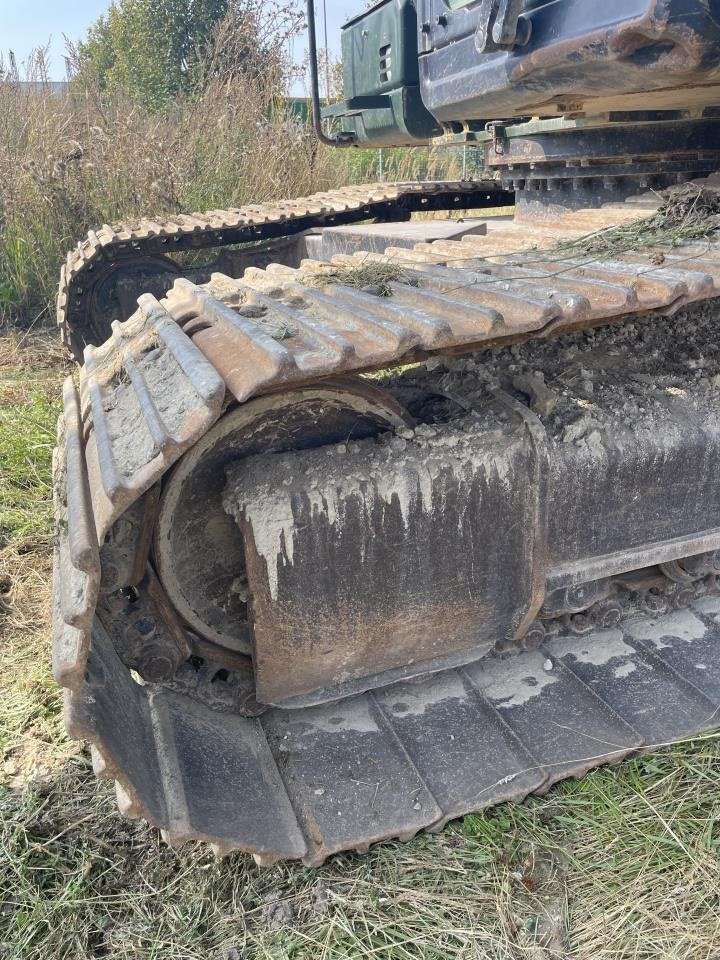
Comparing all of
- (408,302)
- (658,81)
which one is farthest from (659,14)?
(408,302)

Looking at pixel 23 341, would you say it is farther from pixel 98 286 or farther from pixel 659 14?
pixel 659 14

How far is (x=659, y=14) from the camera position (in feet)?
5.07

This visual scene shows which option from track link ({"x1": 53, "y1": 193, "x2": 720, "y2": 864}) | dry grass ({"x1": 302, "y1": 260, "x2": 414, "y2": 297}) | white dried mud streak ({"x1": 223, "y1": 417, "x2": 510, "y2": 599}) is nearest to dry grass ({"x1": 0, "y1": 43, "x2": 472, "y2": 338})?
dry grass ({"x1": 302, "y1": 260, "x2": 414, "y2": 297})

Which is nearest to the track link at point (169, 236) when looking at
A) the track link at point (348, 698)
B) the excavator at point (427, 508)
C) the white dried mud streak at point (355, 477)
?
the excavator at point (427, 508)

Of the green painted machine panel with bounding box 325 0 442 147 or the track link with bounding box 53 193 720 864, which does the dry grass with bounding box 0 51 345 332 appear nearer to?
the green painted machine panel with bounding box 325 0 442 147

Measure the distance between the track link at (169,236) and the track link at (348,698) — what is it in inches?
113

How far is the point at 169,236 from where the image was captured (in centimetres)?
508

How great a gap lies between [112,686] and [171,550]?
37 cm

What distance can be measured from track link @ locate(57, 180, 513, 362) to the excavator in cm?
276

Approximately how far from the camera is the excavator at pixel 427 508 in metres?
1.59

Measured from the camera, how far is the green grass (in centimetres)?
160

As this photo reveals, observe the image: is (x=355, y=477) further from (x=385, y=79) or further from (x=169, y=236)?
(x=169, y=236)

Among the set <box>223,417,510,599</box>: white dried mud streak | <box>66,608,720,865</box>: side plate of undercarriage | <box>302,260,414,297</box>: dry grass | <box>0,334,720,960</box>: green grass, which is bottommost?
<box>0,334,720,960</box>: green grass

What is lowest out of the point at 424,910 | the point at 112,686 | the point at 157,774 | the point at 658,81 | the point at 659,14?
the point at 424,910
